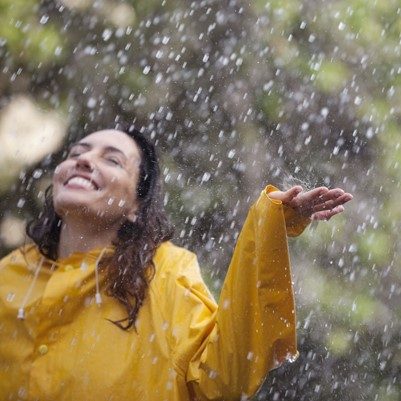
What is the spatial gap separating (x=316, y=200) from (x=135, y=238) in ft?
2.50

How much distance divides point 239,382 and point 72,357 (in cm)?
48

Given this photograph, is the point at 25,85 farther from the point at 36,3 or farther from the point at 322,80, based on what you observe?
the point at 322,80

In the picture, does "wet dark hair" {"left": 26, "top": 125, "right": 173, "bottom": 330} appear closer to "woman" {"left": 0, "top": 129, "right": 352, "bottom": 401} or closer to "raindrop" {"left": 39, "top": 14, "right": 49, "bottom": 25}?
"woman" {"left": 0, "top": 129, "right": 352, "bottom": 401}

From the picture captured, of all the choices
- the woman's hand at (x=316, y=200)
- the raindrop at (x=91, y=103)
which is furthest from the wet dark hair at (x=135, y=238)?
the raindrop at (x=91, y=103)

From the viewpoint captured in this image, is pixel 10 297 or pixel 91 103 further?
pixel 91 103

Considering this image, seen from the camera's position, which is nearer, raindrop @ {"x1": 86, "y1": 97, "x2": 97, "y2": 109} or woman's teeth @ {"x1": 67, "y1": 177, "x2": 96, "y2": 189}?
woman's teeth @ {"x1": 67, "y1": 177, "x2": 96, "y2": 189}

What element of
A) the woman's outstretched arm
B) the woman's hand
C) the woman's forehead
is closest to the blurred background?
the woman's forehead

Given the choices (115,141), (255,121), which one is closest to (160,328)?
(115,141)

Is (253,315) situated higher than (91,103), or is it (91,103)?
(253,315)

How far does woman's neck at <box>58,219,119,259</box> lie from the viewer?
2723 millimetres

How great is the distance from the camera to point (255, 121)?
4.61m

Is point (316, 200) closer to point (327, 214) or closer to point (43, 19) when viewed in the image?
point (327, 214)

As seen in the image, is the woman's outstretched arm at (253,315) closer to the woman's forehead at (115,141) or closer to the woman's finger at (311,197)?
the woman's finger at (311,197)

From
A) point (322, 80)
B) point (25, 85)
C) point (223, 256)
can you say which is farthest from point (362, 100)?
point (25, 85)
